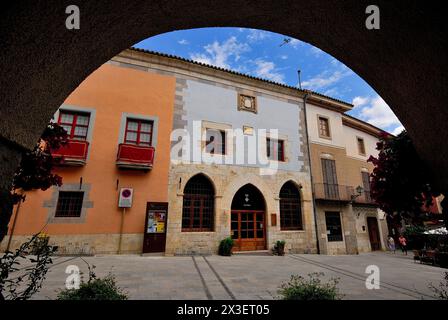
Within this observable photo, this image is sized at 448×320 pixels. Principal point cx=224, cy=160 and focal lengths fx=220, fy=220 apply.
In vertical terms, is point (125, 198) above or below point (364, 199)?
below

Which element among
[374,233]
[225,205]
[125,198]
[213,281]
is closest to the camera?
[213,281]

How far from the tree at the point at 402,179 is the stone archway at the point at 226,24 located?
3.25 ft

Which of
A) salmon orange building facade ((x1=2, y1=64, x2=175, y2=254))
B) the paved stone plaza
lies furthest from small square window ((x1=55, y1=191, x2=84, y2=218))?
the paved stone plaza

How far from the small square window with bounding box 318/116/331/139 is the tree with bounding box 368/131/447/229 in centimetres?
1263

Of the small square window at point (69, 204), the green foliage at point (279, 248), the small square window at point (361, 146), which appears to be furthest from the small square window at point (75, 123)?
the small square window at point (361, 146)

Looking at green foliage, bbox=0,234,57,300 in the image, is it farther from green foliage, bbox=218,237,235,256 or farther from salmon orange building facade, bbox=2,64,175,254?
green foliage, bbox=218,237,235,256

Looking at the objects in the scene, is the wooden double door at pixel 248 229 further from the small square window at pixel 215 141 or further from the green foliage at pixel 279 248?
the small square window at pixel 215 141

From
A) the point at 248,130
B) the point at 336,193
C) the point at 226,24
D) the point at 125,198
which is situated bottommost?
the point at 125,198

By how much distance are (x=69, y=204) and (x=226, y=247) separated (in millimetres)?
7098

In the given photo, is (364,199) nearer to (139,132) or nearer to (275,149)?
(275,149)

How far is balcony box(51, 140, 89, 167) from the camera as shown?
9.04 metres

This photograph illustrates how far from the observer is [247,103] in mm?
13453

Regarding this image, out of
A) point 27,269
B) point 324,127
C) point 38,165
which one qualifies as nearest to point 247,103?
point 324,127

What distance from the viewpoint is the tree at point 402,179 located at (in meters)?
2.84
